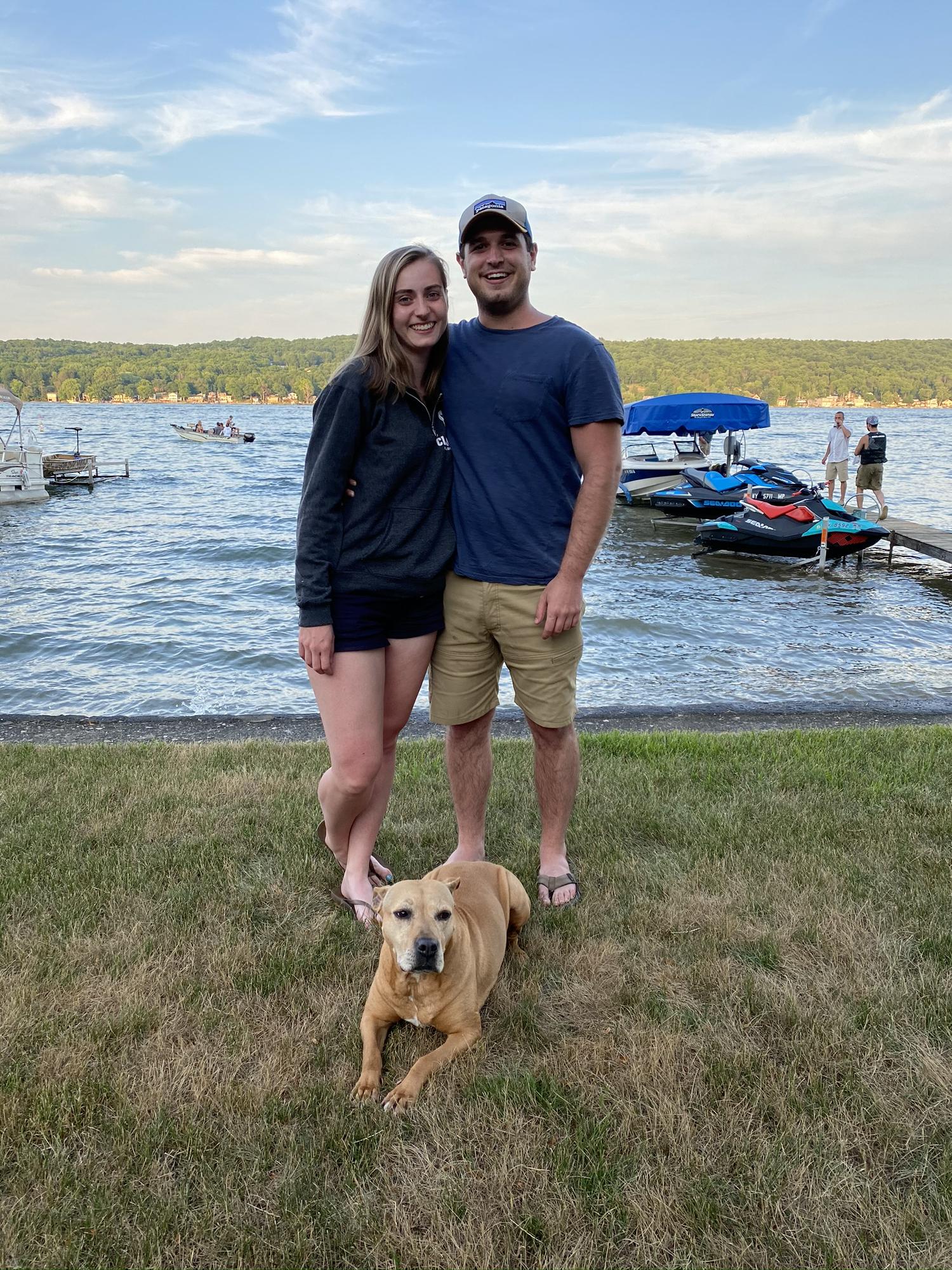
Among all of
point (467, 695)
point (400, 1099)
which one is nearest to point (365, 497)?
point (467, 695)

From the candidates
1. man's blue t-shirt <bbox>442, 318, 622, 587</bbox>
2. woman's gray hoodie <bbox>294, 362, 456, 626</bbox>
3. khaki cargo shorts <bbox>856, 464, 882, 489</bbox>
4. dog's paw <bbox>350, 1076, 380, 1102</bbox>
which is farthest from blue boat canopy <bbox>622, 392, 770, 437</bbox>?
dog's paw <bbox>350, 1076, 380, 1102</bbox>

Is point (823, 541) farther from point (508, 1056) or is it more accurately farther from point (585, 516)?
point (508, 1056)

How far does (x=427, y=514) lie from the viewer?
10.5ft

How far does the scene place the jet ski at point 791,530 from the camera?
16.3 meters

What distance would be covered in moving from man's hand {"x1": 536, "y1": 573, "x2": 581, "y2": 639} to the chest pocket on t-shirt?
0.60 metres

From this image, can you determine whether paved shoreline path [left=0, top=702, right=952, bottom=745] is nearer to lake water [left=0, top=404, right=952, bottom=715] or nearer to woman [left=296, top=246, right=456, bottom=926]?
lake water [left=0, top=404, right=952, bottom=715]

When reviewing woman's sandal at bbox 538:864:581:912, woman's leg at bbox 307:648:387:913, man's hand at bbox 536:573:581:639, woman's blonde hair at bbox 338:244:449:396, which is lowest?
woman's sandal at bbox 538:864:581:912

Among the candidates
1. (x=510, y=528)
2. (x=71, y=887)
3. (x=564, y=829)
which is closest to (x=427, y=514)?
(x=510, y=528)

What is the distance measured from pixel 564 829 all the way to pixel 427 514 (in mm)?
1499

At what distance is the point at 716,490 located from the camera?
835 inches

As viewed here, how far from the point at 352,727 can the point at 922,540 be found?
15.8 meters

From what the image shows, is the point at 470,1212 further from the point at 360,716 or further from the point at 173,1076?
the point at 360,716

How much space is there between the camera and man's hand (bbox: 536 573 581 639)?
330 centimetres

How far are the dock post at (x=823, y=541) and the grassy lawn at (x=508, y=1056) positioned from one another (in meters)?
12.9
